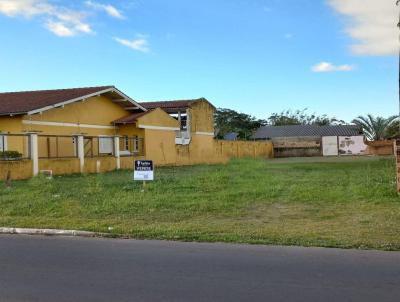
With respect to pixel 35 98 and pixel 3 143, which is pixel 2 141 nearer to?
pixel 3 143

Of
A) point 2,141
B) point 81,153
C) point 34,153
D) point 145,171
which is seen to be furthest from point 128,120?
point 145,171

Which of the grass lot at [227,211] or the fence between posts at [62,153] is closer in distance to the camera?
the grass lot at [227,211]

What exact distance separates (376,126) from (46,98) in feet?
157

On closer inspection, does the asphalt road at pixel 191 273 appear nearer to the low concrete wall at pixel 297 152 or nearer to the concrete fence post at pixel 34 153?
the concrete fence post at pixel 34 153

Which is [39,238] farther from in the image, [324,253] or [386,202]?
[386,202]

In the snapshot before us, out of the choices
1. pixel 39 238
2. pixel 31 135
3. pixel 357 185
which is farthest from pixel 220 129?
pixel 39 238

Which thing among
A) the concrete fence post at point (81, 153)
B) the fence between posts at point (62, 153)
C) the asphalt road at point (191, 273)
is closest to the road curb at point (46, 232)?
the asphalt road at point (191, 273)

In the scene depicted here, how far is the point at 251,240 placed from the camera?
9828 mm

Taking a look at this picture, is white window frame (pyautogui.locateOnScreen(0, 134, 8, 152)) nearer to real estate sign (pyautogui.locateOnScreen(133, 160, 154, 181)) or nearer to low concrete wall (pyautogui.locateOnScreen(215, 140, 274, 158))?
real estate sign (pyautogui.locateOnScreen(133, 160, 154, 181))

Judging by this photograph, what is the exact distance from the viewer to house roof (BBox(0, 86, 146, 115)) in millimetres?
28641

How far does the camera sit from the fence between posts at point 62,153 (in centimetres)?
2548

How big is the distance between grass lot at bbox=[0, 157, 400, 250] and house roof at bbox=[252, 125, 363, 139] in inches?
1980

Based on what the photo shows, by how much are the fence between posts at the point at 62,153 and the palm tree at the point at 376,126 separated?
40324mm

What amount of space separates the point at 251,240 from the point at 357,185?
8.86 metres
